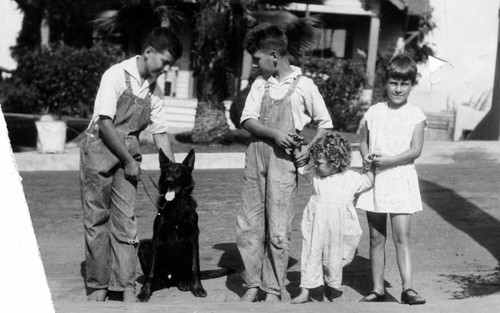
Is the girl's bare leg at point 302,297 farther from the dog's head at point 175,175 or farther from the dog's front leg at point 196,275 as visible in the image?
the dog's head at point 175,175

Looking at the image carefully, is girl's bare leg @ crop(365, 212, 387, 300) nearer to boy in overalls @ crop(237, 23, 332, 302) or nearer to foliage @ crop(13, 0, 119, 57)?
boy in overalls @ crop(237, 23, 332, 302)

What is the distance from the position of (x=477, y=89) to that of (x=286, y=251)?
15.8 metres

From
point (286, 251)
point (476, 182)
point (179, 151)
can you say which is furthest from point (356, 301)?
point (179, 151)

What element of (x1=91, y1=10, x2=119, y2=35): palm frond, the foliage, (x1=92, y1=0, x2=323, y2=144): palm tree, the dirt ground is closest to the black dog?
the dirt ground

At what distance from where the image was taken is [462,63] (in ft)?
55.3

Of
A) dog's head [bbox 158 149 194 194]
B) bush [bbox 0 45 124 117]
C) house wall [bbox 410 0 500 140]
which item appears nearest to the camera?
dog's head [bbox 158 149 194 194]

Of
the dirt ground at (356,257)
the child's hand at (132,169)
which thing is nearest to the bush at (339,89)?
the dirt ground at (356,257)

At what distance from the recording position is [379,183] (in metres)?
6.20

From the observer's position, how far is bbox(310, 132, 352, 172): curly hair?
6168mm

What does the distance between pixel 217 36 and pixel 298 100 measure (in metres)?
10.5

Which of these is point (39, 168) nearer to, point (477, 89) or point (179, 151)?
point (179, 151)

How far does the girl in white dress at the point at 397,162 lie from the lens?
613 centimetres

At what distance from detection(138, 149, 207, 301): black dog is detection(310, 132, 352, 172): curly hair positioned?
979 mm

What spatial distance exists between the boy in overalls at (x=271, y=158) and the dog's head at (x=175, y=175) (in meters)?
0.45
